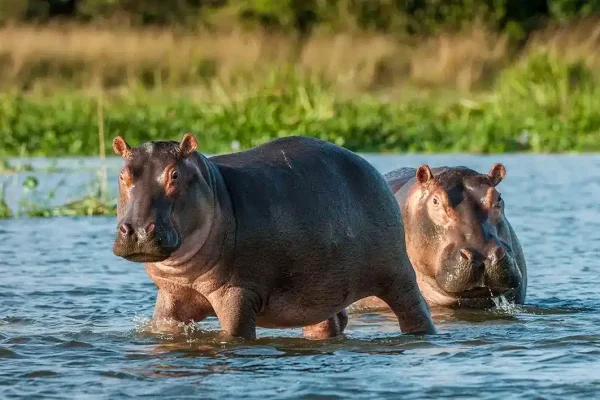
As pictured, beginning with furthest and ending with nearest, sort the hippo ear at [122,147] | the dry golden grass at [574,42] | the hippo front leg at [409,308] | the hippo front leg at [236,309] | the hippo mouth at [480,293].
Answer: the dry golden grass at [574,42]
the hippo mouth at [480,293]
the hippo front leg at [409,308]
the hippo front leg at [236,309]
the hippo ear at [122,147]

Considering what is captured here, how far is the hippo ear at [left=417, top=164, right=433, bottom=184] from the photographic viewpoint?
673 cm

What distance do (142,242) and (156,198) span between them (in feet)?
0.78

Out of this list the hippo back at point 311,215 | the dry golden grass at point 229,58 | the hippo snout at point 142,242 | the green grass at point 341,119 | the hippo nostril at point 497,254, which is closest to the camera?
the hippo snout at point 142,242

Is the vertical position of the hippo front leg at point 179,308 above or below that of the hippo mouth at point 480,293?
below

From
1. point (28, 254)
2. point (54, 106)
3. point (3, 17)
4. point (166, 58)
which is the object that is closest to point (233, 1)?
point (3, 17)

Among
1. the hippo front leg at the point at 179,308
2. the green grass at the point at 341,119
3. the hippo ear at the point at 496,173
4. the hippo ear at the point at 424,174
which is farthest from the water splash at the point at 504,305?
the green grass at the point at 341,119

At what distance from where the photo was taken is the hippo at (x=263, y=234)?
4.95 meters

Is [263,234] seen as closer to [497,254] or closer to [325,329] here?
[325,329]

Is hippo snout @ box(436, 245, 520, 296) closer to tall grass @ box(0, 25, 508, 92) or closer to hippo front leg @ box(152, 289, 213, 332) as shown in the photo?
hippo front leg @ box(152, 289, 213, 332)

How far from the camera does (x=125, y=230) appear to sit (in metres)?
4.72

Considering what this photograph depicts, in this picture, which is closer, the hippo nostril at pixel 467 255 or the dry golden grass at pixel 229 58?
the hippo nostril at pixel 467 255

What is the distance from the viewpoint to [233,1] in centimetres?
3419

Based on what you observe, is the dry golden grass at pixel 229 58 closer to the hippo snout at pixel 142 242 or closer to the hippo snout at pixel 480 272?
the hippo snout at pixel 480 272

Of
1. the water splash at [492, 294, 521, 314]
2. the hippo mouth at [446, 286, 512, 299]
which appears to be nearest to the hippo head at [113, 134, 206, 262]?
the hippo mouth at [446, 286, 512, 299]
